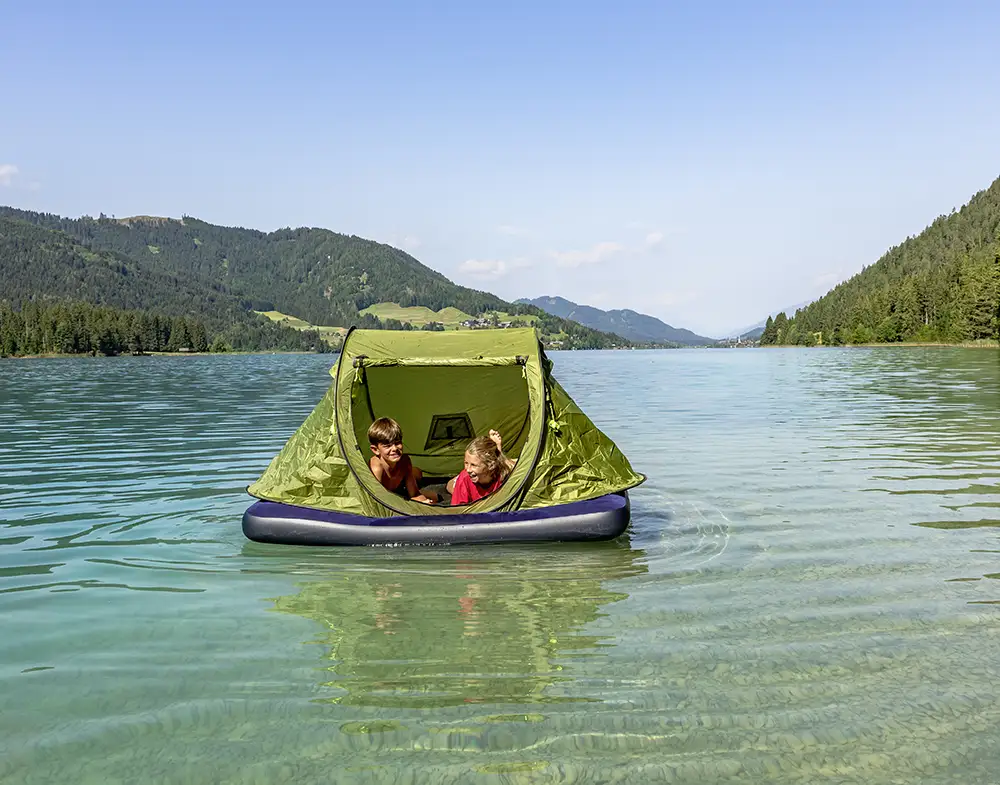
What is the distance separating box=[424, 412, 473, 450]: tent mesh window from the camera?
17266mm

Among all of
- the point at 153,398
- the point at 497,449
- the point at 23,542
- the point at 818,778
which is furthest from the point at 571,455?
the point at 153,398

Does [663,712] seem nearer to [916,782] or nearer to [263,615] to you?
[916,782]

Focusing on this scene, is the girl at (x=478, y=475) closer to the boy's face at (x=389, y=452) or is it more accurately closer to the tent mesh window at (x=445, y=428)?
the boy's face at (x=389, y=452)

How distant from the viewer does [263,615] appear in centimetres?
942

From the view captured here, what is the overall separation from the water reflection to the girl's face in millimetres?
1207

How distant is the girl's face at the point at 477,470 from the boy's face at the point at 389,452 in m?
1.09

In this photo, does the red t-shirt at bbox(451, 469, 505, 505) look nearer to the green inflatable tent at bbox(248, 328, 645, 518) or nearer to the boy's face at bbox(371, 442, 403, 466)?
the green inflatable tent at bbox(248, 328, 645, 518)

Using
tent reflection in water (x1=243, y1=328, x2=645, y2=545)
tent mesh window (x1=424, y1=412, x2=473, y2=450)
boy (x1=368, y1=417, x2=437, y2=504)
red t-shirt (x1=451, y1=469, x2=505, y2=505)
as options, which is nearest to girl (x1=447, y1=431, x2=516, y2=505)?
red t-shirt (x1=451, y1=469, x2=505, y2=505)

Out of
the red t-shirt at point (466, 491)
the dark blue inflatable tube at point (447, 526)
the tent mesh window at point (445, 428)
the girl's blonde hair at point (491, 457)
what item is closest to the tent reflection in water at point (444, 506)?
the dark blue inflatable tube at point (447, 526)

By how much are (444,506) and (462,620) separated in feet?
12.8

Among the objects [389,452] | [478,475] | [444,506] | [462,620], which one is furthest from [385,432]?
[462,620]

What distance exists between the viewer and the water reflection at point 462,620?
→ 24.0 feet

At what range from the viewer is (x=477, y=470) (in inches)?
502

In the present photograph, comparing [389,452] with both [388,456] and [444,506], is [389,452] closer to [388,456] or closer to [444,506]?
[388,456]
